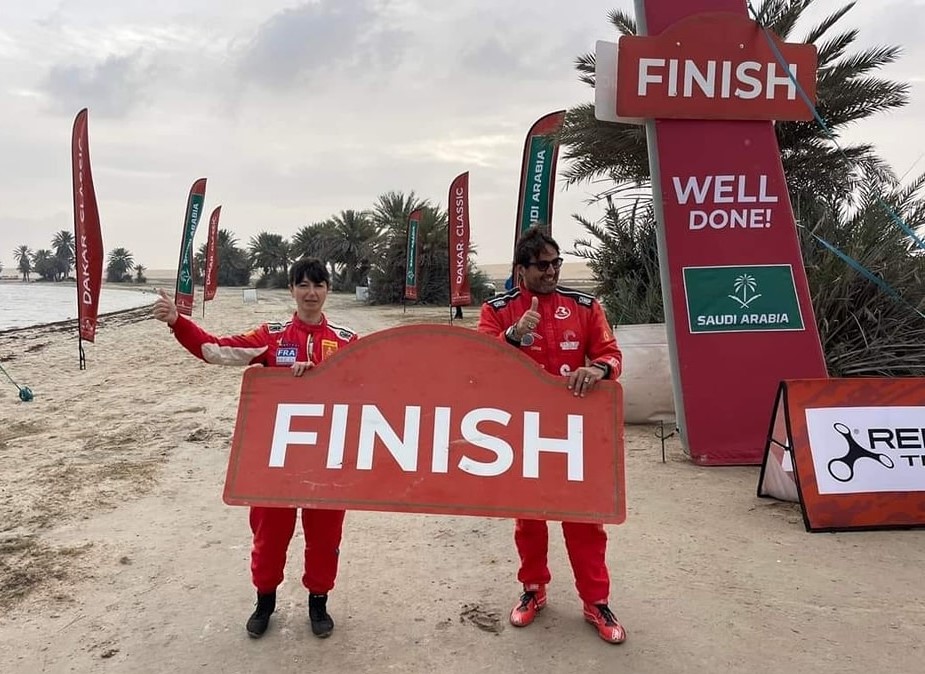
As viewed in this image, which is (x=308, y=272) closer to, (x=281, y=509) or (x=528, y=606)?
(x=281, y=509)

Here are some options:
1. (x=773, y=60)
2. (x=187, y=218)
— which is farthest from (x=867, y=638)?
(x=187, y=218)

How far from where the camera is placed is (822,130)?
8.86 metres

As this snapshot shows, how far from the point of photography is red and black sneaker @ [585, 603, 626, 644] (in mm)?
2875

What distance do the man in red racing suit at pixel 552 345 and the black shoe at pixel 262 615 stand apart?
111 cm

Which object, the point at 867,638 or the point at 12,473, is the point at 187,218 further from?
the point at 867,638

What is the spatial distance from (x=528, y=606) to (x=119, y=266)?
402 feet

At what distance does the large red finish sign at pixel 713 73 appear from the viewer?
5.63 m

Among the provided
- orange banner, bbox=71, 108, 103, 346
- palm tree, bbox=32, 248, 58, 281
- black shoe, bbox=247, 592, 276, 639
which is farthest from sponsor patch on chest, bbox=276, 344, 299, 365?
palm tree, bbox=32, 248, 58, 281

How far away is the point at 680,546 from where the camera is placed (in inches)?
156

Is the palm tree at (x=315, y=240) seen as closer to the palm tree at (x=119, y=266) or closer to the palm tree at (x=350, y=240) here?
the palm tree at (x=350, y=240)

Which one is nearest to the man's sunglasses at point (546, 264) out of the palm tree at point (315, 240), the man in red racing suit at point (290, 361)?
the man in red racing suit at point (290, 361)

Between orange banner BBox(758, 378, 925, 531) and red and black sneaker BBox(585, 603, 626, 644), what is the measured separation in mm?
1774

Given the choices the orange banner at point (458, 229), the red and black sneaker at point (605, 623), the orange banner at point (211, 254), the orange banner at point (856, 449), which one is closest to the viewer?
the red and black sneaker at point (605, 623)

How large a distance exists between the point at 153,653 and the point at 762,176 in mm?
5643
